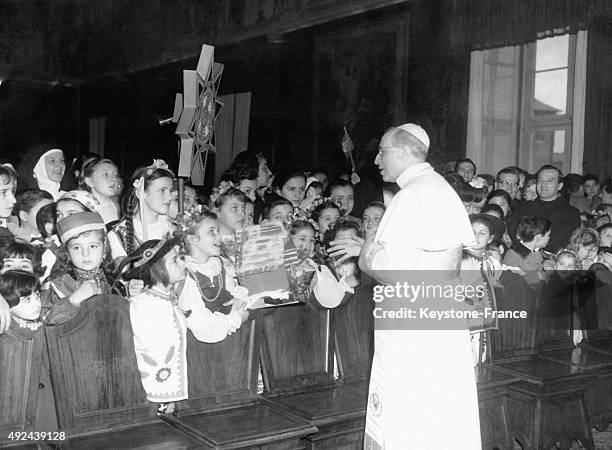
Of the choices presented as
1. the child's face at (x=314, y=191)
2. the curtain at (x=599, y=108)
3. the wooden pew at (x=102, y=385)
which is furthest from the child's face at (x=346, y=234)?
the curtain at (x=599, y=108)

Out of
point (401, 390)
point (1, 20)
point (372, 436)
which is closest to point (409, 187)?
point (401, 390)

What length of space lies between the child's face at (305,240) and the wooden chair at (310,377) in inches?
24.4

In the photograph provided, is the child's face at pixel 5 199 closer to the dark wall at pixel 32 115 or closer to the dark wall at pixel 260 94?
the dark wall at pixel 260 94

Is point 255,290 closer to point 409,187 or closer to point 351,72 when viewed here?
point 409,187

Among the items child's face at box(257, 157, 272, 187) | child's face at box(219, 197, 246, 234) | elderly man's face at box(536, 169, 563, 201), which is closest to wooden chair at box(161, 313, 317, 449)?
child's face at box(219, 197, 246, 234)

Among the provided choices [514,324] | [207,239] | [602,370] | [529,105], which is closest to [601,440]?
[602,370]

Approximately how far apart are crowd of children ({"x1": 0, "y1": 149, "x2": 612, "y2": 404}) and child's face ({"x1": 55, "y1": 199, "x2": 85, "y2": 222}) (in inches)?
0.4

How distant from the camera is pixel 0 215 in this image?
3.83 meters

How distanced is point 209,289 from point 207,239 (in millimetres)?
257

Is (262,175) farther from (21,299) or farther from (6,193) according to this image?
(21,299)

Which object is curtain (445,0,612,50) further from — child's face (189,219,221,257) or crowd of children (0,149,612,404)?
child's face (189,219,221,257)

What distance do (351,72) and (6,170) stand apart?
6.50m

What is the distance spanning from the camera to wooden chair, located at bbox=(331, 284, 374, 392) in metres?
3.61

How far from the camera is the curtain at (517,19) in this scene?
682cm
